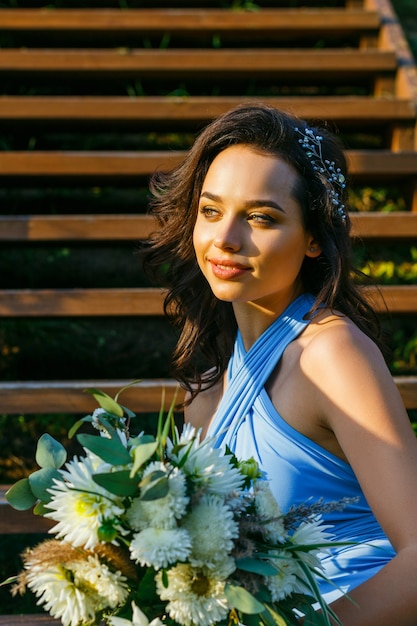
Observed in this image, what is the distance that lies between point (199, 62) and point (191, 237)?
238cm

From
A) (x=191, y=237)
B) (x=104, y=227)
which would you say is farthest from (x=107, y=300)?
(x=191, y=237)

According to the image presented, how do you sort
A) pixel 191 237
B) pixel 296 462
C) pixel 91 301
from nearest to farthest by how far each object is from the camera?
pixel 296 462, pixel 191 237, pixel 91 301

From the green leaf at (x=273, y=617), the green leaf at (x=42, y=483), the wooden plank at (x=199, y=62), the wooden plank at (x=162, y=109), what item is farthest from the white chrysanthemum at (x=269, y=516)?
the wooden plank at (x=199, y=62)

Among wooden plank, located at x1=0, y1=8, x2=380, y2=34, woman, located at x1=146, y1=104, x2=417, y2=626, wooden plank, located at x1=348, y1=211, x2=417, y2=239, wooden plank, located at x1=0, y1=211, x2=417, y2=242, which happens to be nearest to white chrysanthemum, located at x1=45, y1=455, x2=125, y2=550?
woman, located at x1=146, y1=104, x2=417, y2=626

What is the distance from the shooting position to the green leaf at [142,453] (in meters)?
1.45

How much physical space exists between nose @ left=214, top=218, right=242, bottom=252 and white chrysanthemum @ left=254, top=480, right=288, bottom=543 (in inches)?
26.2

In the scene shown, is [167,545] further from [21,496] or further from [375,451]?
[375,451]

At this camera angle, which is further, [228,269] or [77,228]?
[77,228]

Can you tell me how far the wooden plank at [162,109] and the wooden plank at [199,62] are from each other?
0.29m

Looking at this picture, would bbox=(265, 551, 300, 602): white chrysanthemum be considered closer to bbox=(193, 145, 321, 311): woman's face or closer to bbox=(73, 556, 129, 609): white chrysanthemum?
bbox=(73, 556, 129, 609): white chrysanthemum

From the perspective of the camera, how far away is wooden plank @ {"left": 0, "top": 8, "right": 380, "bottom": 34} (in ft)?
16.1

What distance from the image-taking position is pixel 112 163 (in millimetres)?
4180

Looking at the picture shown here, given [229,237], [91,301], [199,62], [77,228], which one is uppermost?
[229,237]

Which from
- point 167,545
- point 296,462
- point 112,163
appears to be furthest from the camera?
point 112,163
